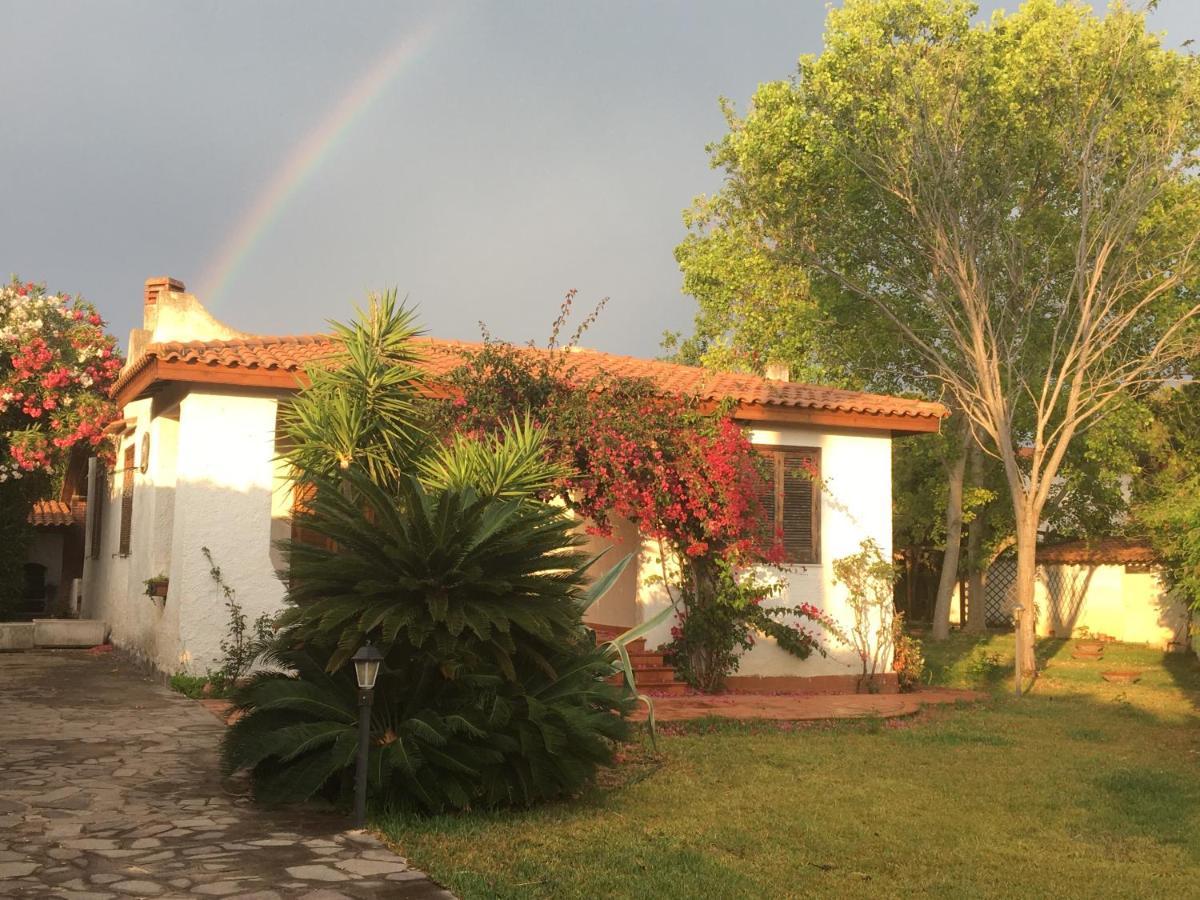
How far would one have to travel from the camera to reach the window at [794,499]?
1530 cm

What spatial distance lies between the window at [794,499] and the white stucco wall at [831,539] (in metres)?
0.10

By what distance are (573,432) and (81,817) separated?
678 centimetres

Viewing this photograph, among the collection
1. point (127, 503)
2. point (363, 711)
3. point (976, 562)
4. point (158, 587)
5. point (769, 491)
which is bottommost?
point (363, 711)

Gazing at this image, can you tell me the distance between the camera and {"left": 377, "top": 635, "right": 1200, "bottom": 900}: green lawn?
5.95 m

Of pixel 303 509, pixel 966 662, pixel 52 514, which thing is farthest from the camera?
pixel 52 514

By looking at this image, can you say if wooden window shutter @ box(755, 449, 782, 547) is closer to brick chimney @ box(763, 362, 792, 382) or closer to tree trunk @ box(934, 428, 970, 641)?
brick chimney @ box(763, 362, 792, 382)

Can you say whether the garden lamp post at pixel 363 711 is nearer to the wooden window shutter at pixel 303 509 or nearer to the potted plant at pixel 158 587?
the wooden window shutter at pixel 303 509

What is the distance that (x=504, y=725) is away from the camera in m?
7.12

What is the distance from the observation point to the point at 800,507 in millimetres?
15508

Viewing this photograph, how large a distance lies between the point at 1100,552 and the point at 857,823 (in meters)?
25.5

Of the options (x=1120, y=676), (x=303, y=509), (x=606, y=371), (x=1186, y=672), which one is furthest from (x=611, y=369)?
(x=1186, y=672)

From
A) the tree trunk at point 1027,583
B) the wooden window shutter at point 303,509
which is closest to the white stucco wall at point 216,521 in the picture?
the wooden window shutter at point 303,509

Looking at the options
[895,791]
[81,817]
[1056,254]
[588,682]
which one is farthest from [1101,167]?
[81,817]

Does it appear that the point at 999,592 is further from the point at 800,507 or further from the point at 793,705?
the point at 793,705
